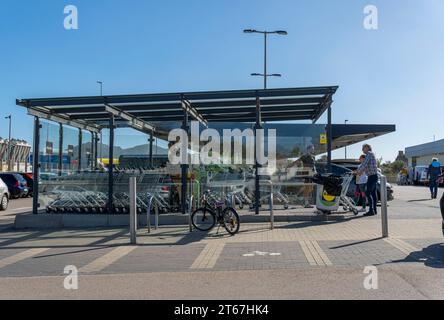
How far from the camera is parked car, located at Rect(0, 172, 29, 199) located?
1082 inches

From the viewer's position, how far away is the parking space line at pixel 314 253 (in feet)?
24.5

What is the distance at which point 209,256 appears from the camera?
27.1ft

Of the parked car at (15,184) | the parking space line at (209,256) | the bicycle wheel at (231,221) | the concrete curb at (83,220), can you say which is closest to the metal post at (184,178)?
the concrete curb at (83,220)

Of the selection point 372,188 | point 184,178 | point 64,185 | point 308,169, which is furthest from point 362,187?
point 64,185

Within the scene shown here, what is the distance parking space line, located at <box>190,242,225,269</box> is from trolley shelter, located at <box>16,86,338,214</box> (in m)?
3.48

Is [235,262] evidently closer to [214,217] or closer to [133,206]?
[133,206]

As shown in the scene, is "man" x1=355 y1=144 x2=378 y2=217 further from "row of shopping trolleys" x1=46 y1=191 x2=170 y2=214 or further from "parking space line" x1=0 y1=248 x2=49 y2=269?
"parking space line" x1=0 y1=248 x2=49 y2=269

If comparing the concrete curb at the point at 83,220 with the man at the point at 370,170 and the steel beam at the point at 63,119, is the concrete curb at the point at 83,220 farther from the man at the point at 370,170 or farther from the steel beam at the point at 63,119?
the steel beam at the point at 63,119

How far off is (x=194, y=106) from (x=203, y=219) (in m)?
3.83

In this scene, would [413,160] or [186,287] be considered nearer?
[186,287]
